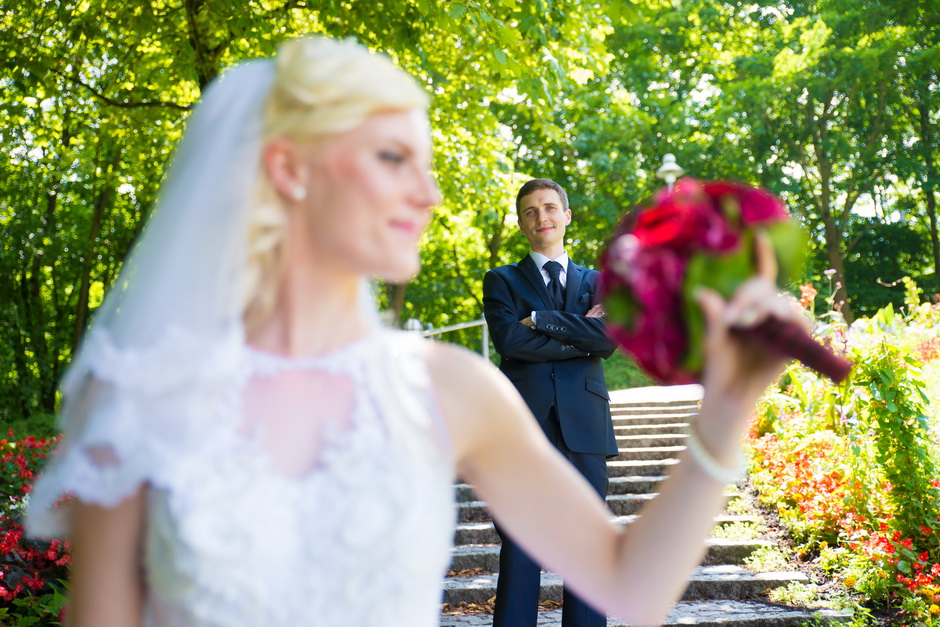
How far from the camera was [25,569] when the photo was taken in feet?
17.4

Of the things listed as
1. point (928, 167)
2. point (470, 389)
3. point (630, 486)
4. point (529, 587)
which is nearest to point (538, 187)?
point (529, 587)

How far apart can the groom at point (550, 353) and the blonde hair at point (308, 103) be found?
119 inches

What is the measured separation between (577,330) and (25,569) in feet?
11.7

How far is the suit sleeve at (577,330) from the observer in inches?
178

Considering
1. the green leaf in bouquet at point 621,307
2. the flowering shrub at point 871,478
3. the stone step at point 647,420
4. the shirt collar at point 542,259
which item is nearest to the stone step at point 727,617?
the flowering shrub at point 871,478

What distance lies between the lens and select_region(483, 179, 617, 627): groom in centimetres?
439

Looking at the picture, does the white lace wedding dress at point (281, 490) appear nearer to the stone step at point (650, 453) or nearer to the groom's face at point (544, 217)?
the groom's face at point (544, 217)

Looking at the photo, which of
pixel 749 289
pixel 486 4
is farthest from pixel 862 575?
pixel 749 289

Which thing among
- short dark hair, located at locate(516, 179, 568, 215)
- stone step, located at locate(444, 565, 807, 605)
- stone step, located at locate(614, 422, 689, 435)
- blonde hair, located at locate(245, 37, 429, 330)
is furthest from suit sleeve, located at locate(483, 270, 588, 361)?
stone step, located at locate(614, 422, 689, 435)

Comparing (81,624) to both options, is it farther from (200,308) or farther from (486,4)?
(486,4)

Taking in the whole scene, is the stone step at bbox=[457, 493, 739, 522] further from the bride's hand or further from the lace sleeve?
the bride's hand

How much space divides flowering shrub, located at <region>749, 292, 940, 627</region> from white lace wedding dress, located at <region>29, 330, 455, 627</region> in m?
4.50

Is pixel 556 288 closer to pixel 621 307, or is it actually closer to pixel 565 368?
pixel 565 368

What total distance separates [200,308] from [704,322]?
2.56ft
